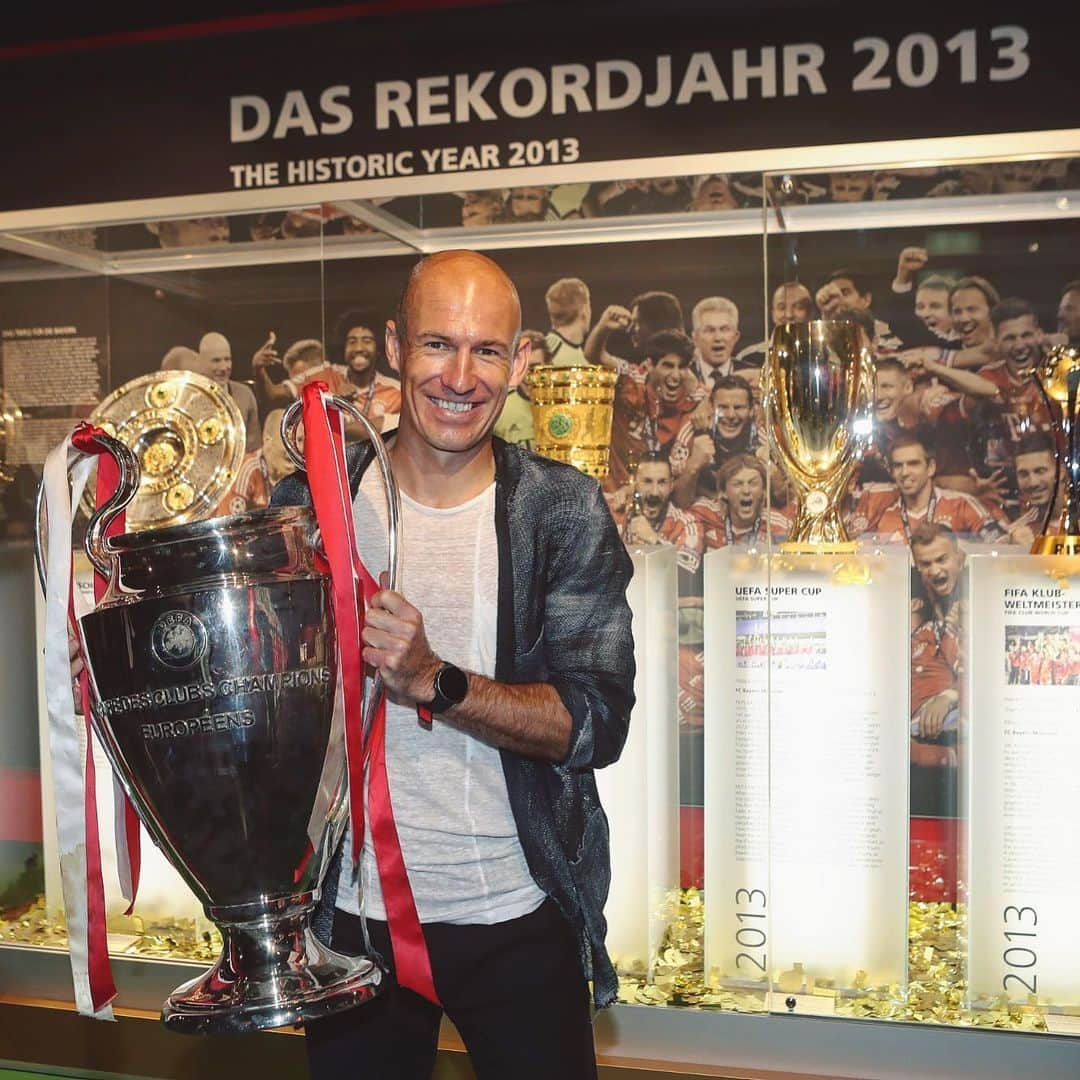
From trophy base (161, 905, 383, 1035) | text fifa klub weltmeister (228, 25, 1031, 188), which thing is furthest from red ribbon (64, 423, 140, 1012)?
text fifa klub weltmeister (228, 25, 1031, 188)

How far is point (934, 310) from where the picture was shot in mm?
2305

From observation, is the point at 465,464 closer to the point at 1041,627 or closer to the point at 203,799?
the point at 203,799

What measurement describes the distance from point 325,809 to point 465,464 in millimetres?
439

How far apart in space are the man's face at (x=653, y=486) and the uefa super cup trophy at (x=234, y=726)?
1.13 m

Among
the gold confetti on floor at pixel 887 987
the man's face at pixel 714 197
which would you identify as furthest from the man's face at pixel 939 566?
the man's face at pixel 714 197

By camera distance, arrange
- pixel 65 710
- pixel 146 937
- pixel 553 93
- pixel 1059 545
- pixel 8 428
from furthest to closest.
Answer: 1. pixel 553 93
2. pixel 8 428
3. pixel 146 937
4. pixel 1059 545
5. pixel 65 710

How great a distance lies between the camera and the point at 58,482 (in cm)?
131

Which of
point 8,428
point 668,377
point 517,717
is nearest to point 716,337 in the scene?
point 668,377

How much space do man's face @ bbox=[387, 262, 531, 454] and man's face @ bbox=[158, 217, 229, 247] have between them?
1208 millimetres

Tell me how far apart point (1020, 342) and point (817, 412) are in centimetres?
38

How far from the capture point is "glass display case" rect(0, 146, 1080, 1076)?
7.23 ft

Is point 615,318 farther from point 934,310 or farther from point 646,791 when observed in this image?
point 646,791

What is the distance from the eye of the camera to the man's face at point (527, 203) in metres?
2.45

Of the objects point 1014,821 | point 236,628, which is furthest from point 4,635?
point 1014,821
